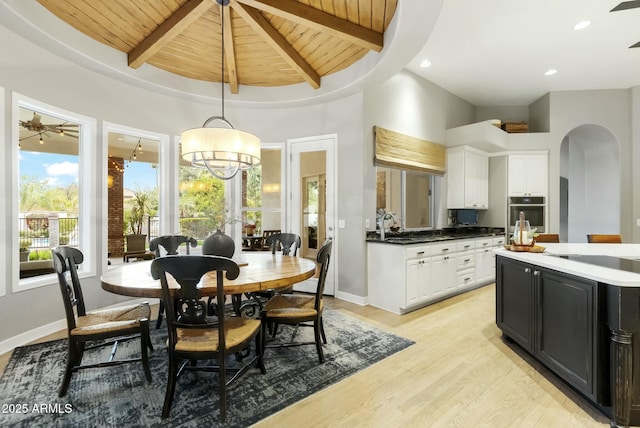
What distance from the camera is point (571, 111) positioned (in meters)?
5.51

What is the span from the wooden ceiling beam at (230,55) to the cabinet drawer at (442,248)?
10.6 ft

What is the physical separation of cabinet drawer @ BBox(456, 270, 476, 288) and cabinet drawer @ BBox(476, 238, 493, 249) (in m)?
0.46

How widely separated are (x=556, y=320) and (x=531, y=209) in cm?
439

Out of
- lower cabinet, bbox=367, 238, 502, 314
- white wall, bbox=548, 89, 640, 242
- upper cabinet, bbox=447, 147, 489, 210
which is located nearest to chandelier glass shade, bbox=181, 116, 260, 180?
lower cabinet, bbox=367, 238, 502, 314

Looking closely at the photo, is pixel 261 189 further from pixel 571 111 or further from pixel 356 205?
pixel 571 111

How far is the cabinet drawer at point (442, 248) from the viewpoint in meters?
3.86

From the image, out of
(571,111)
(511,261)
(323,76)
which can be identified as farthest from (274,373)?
(571,111)

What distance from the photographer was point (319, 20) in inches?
113

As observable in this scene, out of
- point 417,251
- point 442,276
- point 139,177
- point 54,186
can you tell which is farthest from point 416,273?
point 54,186

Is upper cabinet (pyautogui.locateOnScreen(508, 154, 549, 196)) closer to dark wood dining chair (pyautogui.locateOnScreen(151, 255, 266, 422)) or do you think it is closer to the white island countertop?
the white island countertop

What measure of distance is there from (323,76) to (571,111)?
484cm

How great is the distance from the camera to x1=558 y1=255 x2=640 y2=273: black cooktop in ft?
6.41

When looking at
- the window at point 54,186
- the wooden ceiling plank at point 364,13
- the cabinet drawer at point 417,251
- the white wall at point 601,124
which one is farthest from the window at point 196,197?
the white wall at point 601,124

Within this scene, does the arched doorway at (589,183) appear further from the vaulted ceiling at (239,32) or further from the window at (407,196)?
the vaulted ceiling at (239,32)
